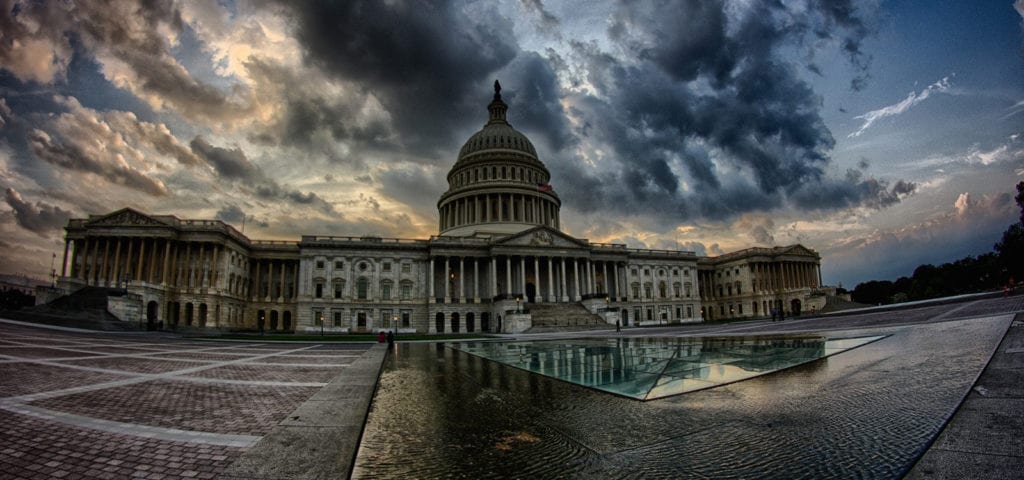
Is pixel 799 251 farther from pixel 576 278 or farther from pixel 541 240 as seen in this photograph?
pixel 541 240

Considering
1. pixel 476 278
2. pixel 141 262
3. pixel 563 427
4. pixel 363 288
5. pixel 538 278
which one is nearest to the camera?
pixel 563 427

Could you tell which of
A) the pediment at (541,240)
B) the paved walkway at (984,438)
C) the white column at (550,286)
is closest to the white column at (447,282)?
the pediment at (541,240)

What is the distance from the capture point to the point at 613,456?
4.03 metres

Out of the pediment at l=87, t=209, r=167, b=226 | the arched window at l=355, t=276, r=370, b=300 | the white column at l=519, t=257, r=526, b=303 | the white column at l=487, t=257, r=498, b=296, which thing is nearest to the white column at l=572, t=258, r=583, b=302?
the white column at l=519, t=257, r=526, b=303

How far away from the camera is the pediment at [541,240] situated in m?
70.1

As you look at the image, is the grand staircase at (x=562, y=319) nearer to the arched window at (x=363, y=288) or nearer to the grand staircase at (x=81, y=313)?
the arched window at (x=363, y=288)

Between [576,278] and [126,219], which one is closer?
[126,219]

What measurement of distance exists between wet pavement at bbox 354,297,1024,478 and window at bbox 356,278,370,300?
63151 millimetres

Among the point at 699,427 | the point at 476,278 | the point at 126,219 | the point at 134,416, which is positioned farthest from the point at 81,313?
the point at 699,427

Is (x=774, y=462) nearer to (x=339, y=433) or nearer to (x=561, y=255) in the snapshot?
(x=339, y=433)

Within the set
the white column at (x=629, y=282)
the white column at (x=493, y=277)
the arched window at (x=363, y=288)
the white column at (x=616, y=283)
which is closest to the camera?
the arched window at (x=363, y=288)

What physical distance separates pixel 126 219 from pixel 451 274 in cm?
4405

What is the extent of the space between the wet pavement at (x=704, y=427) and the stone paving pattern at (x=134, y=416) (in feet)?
5.56

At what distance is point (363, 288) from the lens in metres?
68.5
